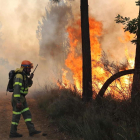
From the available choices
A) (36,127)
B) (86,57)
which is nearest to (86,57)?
(86,57)

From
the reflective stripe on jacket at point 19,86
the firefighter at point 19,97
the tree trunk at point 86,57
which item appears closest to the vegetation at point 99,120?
the firefighter at point 19,97

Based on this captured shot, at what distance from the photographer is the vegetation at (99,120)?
4449 millimetres

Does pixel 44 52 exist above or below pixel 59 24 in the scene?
below

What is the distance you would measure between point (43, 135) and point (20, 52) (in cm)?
3041

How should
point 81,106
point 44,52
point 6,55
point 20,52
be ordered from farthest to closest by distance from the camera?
point 6,55 → point 20,52 → point 44,52 → point 81,106

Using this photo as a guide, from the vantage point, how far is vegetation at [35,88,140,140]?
4449 millimetres

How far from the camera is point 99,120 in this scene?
5051mm

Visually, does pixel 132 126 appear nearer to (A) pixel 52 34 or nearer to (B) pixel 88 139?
(B) pixel 88 139

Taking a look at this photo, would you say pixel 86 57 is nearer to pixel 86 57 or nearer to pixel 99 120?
pixel 86 57

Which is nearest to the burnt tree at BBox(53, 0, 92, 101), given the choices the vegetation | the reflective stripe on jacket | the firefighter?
the vegetation

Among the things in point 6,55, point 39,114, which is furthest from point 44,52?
point 39,114

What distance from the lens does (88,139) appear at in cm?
453

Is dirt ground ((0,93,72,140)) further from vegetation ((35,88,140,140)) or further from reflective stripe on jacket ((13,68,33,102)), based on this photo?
reflective stripe on jacket ((13,68,33,102))

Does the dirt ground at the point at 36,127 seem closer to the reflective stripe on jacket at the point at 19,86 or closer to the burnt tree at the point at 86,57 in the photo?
the reflective stripe on jacket at the point at 19,86
